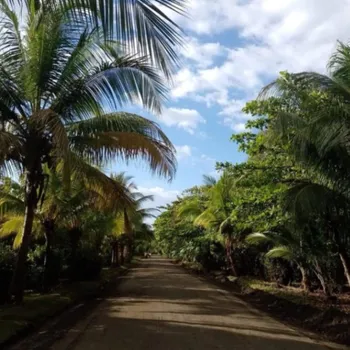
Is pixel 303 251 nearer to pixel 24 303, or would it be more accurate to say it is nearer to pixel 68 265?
pixel 24 303

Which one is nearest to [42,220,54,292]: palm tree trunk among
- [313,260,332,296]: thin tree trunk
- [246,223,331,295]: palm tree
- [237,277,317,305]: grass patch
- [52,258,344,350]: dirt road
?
[52,258,344,350]: dirt road

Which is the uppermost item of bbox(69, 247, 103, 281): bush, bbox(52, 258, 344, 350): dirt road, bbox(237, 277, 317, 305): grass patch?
bbox(69, 247, 103, 281): bush

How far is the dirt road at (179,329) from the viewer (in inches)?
344

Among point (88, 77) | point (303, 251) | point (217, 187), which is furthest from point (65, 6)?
point (217, 187)

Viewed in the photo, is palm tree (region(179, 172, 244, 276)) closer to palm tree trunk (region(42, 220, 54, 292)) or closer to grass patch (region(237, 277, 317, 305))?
grass patch (region(237, 277, 317, 305))

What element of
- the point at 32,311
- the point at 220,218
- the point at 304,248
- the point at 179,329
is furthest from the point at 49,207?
the point at 220,218

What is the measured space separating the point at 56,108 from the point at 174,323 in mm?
6191

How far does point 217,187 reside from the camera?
1008 inches

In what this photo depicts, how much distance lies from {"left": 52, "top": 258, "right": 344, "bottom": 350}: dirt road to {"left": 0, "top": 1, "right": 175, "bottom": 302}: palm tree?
10.4ft

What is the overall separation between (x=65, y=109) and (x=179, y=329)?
20.8 feet

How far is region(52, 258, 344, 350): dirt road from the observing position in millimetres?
8750

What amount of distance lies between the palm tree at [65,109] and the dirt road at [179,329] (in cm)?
316

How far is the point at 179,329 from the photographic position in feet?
33.9

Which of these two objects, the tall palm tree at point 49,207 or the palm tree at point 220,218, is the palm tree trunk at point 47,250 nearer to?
the tall palm tree at point 49,207
